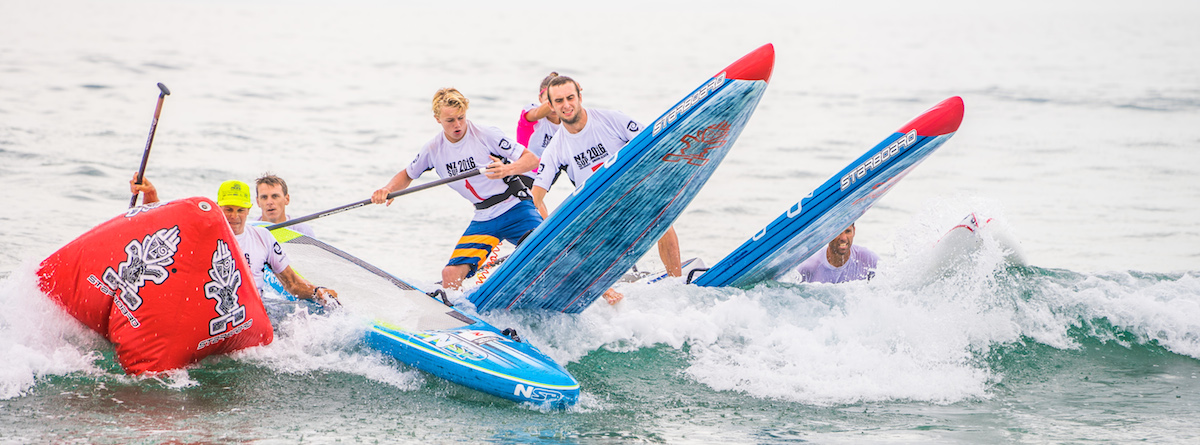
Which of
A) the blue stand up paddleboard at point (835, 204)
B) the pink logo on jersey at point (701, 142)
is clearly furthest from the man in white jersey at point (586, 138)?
the blue stand up paddleboard at point (835, 204)

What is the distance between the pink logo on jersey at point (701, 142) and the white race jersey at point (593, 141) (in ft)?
2.85

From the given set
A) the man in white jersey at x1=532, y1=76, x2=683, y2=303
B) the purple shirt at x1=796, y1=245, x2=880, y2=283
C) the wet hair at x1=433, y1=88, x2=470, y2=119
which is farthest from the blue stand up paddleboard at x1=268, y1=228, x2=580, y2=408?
the purple shirt at x1=796, y1=245, x2=880, y2=283

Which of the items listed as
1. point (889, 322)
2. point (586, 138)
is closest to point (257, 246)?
point (586, 138)

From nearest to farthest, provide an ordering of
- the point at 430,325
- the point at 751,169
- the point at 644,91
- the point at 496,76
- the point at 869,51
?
1. the point at 430,325
2. the point at 751,169
3. the point at 644,91
4. the point at 496,76
5. the point at 869,51

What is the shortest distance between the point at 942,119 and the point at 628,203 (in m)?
1.70

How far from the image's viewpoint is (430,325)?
520 centimetres

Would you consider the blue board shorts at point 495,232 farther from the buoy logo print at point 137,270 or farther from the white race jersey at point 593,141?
the buoy logo print at point 137,270

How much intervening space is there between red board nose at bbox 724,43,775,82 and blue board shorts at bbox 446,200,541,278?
1.89 m

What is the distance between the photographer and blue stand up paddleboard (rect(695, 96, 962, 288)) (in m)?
5.50

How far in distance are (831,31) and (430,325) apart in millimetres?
50894

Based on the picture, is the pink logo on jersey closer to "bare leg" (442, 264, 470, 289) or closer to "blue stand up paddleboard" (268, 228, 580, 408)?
"blue stand up paddleboard" (268, 228, 580, 408)

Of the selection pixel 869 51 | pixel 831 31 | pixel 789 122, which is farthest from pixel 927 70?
pixel 831 31

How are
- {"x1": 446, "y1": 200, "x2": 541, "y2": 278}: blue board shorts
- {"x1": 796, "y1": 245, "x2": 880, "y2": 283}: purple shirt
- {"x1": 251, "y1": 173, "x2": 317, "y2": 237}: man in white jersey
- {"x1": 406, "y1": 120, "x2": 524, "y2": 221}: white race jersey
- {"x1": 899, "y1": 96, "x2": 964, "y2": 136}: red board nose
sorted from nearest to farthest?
{"x1": 899, "y1": 96, "x2": 964, "y2": 136}: red board nose → {"x1": 406, "y1": 120, "x2": 524, "y2": 221}: white race jersey → {"x1": 251, "y1": 173, "x2": 317, "y2": 237}: man in white jersey → {"x1": 446, "y1": 200, "x2": 541, "y2": 278}: blue board shorts → {"x1": 796, "y1": 245, "x2": 880, "y2": 283}: purple shirt

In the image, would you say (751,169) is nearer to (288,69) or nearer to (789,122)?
(789,122)
